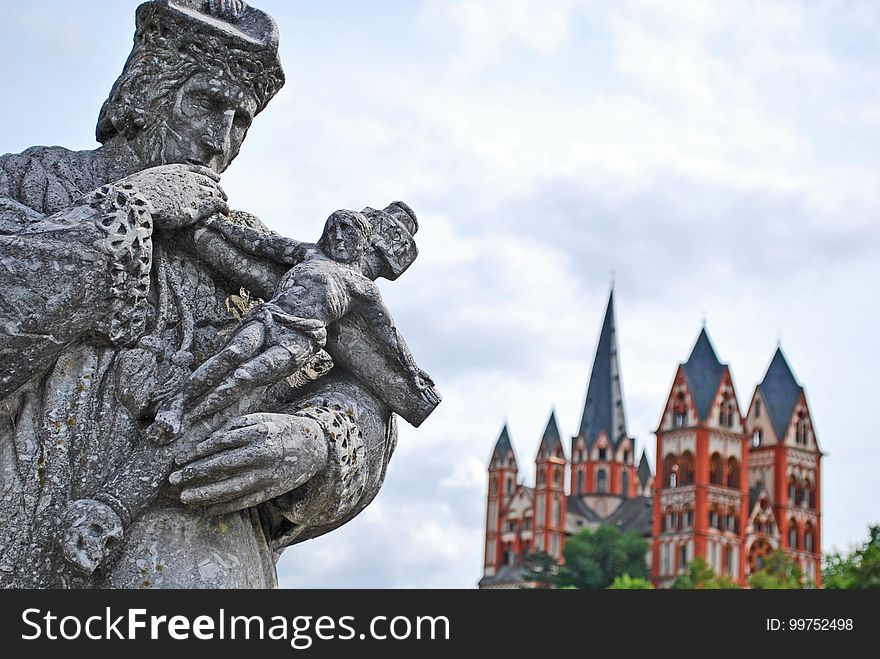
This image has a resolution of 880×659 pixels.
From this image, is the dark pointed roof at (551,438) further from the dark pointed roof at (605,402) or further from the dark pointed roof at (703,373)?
the dark pointed roof at (703,373)

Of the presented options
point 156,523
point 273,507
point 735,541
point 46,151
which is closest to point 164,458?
point 156,523

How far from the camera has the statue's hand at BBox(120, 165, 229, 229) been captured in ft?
13.8

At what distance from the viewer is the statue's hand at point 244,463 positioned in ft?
12.4

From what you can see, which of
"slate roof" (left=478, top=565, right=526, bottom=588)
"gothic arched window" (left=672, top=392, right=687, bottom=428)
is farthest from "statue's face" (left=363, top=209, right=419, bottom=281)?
"slate roof" (left=478, top=565, right=526, bottom=588)

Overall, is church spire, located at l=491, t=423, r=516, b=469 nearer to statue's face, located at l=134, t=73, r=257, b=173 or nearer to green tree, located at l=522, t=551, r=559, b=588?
green tree, located at l=522, t=551, r=559, b=588

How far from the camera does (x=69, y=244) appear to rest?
3.93 meters

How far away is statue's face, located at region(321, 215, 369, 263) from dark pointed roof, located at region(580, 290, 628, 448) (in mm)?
102274

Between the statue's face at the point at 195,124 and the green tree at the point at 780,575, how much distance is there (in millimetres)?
63365

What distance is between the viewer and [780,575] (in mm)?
71812

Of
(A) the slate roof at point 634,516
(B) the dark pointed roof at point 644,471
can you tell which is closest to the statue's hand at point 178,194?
(A) the slate roof at point 634,516
